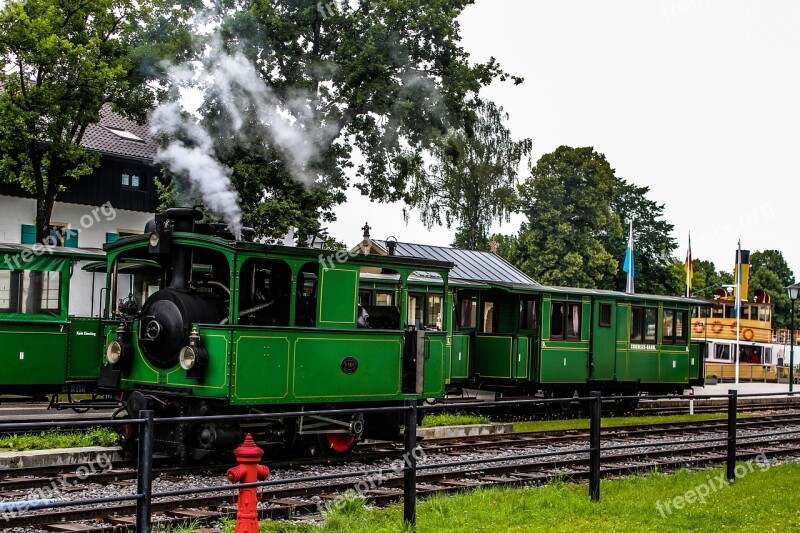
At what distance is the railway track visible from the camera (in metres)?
8.61

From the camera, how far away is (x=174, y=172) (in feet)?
78.2

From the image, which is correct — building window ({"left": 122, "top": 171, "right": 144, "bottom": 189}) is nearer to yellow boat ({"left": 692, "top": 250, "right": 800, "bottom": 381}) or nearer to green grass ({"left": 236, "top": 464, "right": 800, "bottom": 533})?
green grass ({"left": 236, "top": 464, "right": 800, "bottom": 533})

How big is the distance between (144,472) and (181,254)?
6631mm

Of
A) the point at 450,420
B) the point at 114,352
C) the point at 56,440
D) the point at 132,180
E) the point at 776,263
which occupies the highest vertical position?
the point at 776,263

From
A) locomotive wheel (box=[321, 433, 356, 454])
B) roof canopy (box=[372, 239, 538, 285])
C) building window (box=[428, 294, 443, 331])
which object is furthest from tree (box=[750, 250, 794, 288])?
locomotive wheel (box=[321, 433, 356, 454])

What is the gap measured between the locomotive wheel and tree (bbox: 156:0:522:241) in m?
12.9

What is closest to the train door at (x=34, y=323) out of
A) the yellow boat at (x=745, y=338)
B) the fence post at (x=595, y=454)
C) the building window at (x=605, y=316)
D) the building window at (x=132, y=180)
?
the fence post at (x=595, y=454)

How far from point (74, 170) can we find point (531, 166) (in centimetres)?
3357

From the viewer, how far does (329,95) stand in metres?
28.0

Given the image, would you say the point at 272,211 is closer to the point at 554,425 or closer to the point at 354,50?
the point at 354,50

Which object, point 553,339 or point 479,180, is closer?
point 553,339

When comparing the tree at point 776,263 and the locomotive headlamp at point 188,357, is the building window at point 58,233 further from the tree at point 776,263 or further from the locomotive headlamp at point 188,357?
the tree at point 776,263

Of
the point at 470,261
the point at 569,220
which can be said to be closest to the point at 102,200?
the point at 470,261

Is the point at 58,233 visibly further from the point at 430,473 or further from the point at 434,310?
the point at 430,473
